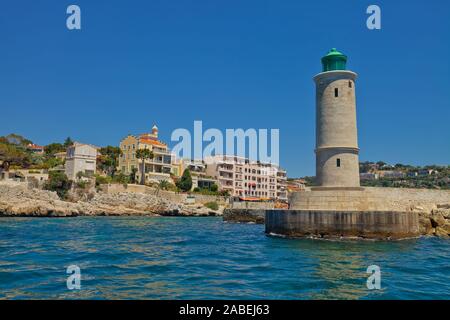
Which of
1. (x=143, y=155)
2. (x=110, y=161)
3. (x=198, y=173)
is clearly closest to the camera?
(x=143, y=155)

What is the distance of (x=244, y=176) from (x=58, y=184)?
38.7 meters

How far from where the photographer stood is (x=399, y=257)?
48.8 ft

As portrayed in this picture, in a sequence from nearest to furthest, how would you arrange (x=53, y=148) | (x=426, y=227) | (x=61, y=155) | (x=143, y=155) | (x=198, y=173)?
(x=426, y=227), (x=143, y=155), (x=61, y=155), (x=53, y=148), (x=198, y=173)

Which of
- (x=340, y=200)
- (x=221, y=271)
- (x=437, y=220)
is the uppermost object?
(x=340, y=200)

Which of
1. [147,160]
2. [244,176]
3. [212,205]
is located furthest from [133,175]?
[244,176]

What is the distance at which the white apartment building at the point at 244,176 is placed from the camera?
79375mm

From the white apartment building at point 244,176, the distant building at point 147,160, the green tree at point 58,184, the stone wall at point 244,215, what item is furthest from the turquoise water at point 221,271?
the white apartment building at point 244,176

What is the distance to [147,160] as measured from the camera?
66.6 metres

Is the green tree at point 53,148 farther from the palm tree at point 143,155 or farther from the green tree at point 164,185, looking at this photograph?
the green tree at point 164,185

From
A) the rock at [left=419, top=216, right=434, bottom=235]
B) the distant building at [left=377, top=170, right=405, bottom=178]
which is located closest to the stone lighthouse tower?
the rock at [left=419, top=216, right=434, bottom=235]

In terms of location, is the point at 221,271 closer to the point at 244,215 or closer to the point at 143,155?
the point at 244,215

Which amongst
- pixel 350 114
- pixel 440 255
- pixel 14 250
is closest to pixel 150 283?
pixel 14 250

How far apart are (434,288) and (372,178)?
14161 cm
